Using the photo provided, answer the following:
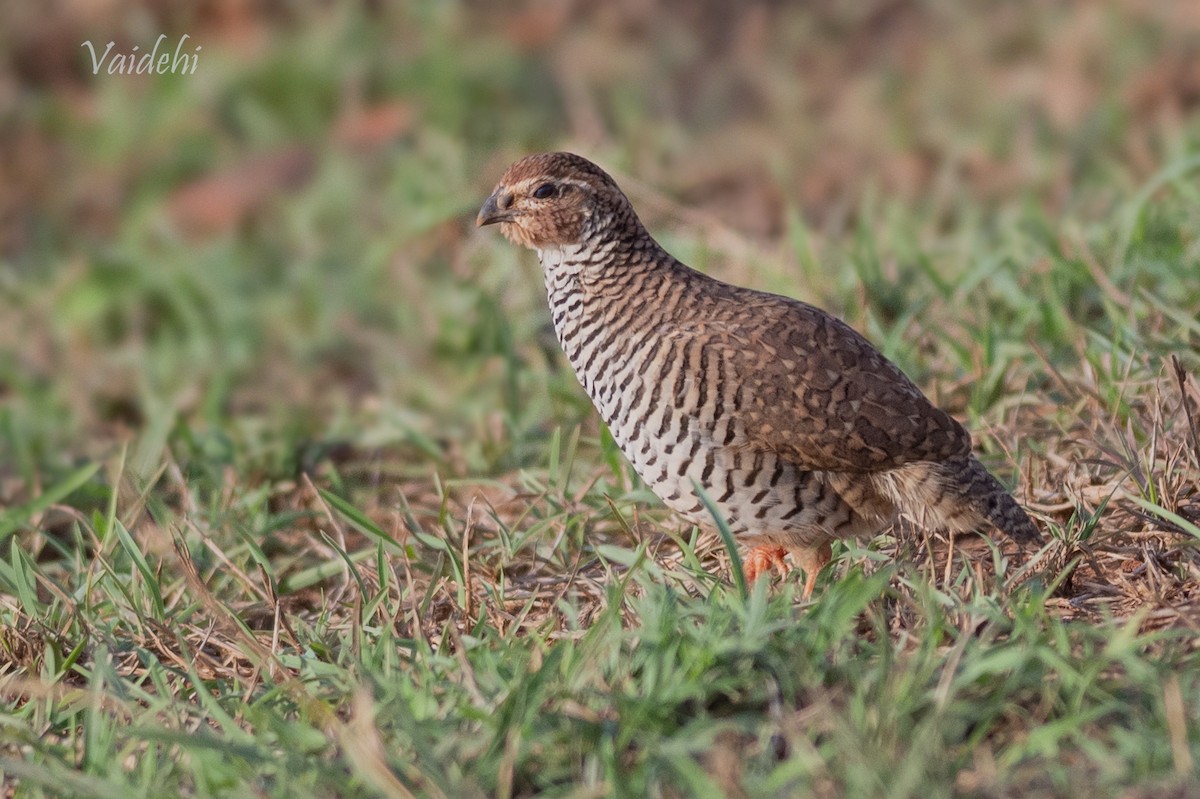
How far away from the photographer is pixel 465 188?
7727 millimetres

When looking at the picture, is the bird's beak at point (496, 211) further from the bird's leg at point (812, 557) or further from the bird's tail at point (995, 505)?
the bird's tail at point (995, 505)

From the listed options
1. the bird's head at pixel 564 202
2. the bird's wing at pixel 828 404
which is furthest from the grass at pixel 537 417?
the bird's head at pixel 564 202

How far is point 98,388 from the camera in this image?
6996mm

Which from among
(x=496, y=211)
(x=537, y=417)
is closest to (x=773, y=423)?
(x=496, y=211)

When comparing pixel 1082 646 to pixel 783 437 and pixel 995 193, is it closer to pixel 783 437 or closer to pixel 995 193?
pixel 783 437

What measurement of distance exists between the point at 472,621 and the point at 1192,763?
1934 millimetres

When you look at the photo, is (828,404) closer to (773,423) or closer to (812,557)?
(773,423)

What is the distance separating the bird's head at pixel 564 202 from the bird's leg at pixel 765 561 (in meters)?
1.06

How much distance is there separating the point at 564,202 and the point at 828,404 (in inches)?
40.9

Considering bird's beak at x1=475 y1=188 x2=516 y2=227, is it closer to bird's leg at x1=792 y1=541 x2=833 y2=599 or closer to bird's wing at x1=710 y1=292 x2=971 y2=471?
bird's wing at x1=710 y1=292 x2=971 y2=471

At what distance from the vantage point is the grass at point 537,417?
10.7 ft

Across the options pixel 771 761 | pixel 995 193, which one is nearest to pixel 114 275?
pixel 995 193

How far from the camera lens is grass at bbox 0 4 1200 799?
129 inches

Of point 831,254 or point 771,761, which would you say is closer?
point 771,761
